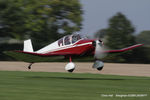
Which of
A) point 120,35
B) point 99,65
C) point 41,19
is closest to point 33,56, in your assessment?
point 99,65

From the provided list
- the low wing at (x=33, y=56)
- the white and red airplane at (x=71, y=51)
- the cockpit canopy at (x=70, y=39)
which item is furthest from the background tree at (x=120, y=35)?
the cockpit canopy at (x=70, y=39)

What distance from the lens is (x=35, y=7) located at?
234 feet

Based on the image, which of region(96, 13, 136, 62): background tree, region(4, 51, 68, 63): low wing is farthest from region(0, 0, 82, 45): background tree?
region(4, 51, 68, 63): low wing

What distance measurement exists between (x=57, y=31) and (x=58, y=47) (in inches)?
1920

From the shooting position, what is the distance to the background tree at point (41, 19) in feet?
219

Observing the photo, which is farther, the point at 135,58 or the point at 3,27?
the point at 3,27

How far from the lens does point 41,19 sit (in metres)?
70.3

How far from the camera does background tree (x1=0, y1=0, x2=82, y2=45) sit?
66812 millimetres

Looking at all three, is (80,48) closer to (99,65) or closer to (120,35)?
(99,65)

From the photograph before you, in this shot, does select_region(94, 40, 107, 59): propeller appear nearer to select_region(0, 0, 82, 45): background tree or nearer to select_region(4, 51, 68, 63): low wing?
select_region(4, 51, 68, 63): low wing

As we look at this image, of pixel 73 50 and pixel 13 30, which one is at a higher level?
pixel 13 30

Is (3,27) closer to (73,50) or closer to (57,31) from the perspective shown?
(57,31)

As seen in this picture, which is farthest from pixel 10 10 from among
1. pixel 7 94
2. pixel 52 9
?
pixel 7 94

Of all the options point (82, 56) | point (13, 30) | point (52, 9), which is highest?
point (52, 9)
